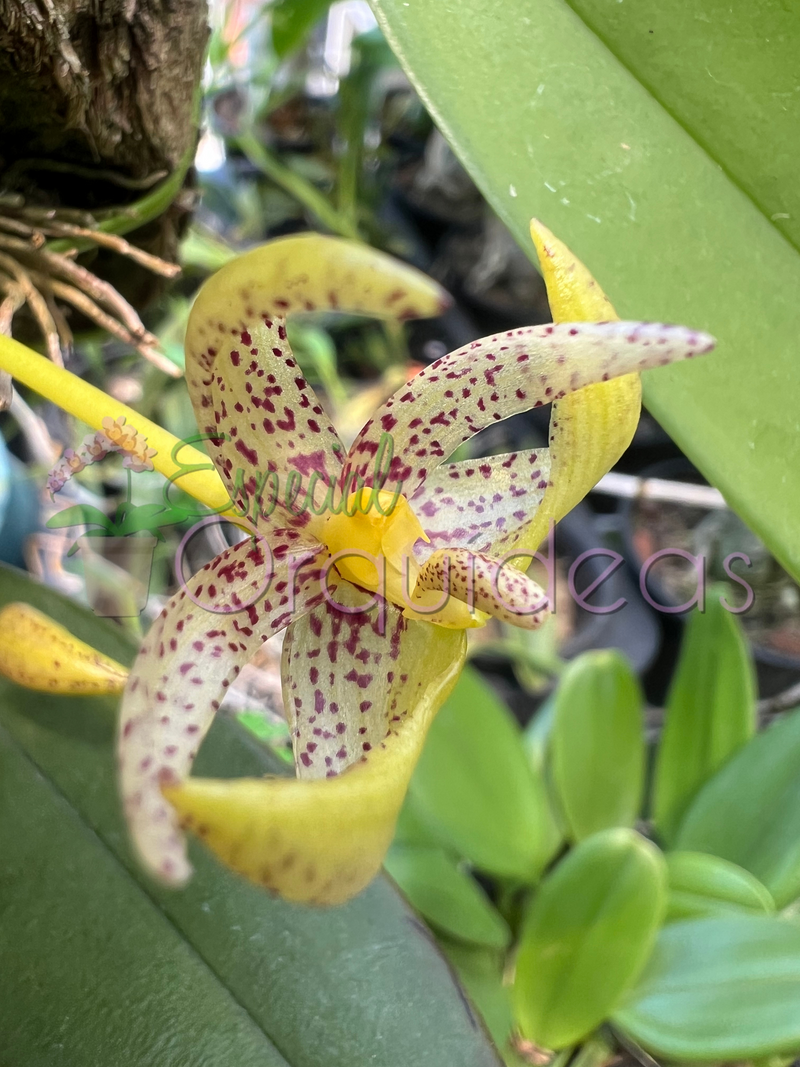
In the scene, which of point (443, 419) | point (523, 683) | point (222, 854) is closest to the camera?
point (222, 854)

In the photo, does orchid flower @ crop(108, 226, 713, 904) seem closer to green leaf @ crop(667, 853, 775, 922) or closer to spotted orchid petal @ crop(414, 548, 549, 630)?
spotted orchid petal @ crop(414, 548, 549, 630)

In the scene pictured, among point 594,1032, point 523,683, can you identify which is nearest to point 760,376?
point 594,1032

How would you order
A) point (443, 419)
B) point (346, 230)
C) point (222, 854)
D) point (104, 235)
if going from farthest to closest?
point (346, 230) → point (104, 235) → point (443, 419) → point (222, 854)

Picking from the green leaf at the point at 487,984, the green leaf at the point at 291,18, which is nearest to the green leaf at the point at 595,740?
the green leaf at the point at 487,984

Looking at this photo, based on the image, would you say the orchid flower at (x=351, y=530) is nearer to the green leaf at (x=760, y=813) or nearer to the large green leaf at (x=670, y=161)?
the large green leaf at (x=670, y=161)

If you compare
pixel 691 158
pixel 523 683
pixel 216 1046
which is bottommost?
pixel 523 683

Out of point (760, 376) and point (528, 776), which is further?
point (528, 776)

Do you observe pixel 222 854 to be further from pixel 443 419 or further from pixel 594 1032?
pixel 594 1032
